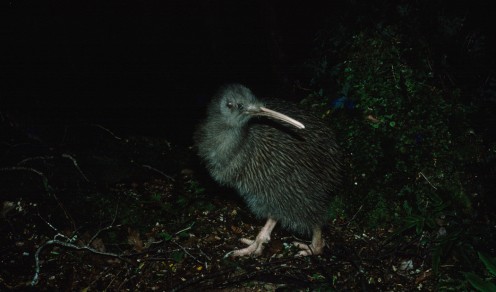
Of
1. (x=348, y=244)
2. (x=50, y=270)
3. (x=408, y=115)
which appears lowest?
(x=50, y=270)

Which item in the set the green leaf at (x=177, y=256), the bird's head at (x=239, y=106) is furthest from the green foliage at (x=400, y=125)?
the green leaf at (x=177, y=256)

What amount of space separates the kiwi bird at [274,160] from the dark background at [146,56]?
104 cm

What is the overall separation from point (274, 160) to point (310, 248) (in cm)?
72

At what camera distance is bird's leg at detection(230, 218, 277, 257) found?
3064mm

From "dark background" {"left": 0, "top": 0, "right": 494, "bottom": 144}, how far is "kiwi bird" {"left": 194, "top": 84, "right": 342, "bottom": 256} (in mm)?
1044

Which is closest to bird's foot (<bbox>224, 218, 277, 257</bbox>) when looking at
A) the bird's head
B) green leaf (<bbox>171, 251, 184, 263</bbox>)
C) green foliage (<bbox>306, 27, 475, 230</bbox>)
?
green leaf (<bbox>171, 251, 184, 263</bbox>)

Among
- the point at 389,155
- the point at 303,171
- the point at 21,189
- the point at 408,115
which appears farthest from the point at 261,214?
the point at 21,189

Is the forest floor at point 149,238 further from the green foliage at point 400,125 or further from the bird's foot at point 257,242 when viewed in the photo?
the green foliage at point 400,125

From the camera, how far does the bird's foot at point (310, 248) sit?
3.01 meters

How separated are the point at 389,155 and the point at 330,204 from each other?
2.06 ft

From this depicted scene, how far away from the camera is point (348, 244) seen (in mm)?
3104

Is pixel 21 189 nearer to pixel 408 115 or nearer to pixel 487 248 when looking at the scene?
pixel 408 115

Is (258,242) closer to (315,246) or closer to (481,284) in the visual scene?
(315,246)

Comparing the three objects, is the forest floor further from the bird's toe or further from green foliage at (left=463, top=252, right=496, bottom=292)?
green foliage at (left=463, top=252, right=496, bottom=292)
